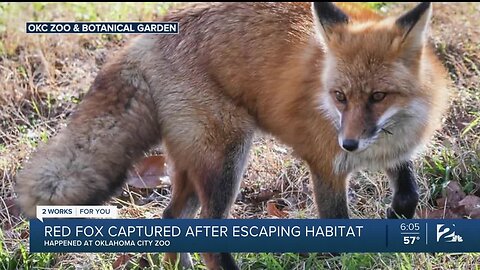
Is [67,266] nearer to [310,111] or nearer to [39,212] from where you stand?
[39,212]

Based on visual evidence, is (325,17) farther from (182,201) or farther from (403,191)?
(182,201)

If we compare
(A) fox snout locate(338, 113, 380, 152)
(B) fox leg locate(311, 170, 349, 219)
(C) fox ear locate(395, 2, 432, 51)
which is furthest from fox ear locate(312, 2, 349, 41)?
(B) fox leg locate(311, 170, 349, 219)

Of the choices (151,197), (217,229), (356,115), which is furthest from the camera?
(151,197)

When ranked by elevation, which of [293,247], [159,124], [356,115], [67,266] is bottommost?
[67,266]

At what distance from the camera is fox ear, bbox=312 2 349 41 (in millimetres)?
2852

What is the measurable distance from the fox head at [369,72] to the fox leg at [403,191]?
299mm

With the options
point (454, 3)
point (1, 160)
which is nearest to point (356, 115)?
point (1, 160)

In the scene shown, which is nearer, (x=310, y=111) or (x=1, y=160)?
(x=310, y=111)

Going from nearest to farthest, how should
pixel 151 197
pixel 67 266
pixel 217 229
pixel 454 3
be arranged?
pixel 217 229
pixel 67 266
pixel 151 197
pixel 454 3

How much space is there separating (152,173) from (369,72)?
47.8 inches

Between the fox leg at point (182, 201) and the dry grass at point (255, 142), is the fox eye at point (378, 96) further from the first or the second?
the fox leg at point (182, 201)

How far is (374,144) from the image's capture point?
2912 millimetres

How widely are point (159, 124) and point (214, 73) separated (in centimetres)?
29

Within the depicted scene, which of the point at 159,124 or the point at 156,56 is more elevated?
the point at 156,56
